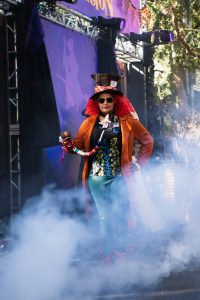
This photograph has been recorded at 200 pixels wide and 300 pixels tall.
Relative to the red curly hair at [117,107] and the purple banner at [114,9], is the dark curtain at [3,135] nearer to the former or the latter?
the purple banner at [114,9]

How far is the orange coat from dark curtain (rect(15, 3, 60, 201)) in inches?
80.1

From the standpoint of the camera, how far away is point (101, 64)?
9508 millimetres

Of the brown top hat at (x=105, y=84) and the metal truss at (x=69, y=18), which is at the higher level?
the metal truss at (x=69, y=18)

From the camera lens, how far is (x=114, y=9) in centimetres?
1074

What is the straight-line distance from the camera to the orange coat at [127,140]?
4.93m

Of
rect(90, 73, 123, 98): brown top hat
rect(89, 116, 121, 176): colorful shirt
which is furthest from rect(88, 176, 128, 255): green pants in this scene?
rect(90, 73, 123, 98): brown top hat

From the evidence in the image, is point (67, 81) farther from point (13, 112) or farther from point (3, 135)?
point (3, 135)

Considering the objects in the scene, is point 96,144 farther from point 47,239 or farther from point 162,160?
point 162,160

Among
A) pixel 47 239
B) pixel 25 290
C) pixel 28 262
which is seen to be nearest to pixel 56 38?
pixel 47 239

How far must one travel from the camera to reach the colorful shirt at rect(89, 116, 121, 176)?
4.91 metres

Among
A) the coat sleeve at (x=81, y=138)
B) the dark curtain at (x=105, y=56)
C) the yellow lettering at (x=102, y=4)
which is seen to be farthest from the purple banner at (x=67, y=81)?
the coat sleeve at (x=81, y=138)

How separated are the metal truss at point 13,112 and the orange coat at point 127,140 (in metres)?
2.19

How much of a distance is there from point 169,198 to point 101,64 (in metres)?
2.65

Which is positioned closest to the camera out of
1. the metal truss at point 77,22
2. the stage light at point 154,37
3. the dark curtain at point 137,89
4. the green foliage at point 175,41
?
the metal truss at point 77,22
